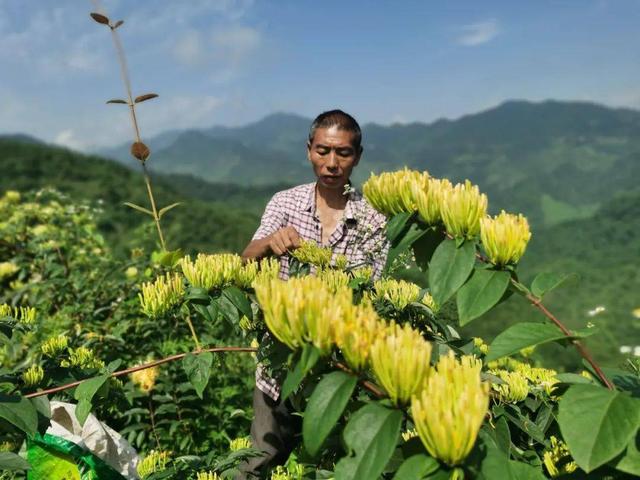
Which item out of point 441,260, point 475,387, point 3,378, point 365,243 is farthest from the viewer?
point 365,243

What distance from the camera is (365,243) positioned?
1993mm

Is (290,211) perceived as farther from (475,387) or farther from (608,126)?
(608,126)

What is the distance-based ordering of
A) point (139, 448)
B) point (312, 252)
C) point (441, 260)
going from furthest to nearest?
point (139, 448), point (312, 252), point (441, 260)

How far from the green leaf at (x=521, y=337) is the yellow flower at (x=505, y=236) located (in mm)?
110

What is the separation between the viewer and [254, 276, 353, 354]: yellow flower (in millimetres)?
770

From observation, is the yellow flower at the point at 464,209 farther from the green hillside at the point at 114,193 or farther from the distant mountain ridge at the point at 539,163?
the distant mountain ridge at the point at 539,163

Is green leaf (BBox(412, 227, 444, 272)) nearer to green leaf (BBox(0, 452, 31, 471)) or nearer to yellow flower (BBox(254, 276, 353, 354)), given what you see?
yellow flower (BBox(254, 276, 353, 354))

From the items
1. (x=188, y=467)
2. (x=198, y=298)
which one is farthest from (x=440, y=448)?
(x=188, y=467)

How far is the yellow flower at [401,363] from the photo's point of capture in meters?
0.72

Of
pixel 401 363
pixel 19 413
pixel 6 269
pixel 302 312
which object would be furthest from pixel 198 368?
pixel 6 269

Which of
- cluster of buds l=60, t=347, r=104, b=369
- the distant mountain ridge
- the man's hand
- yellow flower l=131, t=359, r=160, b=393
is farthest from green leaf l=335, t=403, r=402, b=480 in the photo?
the distant mountain ridge

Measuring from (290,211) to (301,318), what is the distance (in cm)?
189

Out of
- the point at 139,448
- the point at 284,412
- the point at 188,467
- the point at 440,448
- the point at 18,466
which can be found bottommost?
the point at 139,448

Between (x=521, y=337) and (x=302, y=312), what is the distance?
1.14ft
